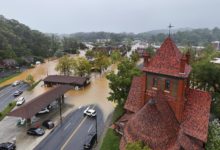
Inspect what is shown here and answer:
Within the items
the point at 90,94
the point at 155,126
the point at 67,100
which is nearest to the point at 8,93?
the point at 67,100

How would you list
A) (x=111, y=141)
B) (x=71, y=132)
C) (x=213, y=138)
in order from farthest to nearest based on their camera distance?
(x=71, y=132)
(x=111, y=141)
(x=213, y=138)

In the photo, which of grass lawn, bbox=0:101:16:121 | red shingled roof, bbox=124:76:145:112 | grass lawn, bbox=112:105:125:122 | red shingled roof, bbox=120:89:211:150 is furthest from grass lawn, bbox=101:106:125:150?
grass lawn, bbox=0:101:16:121

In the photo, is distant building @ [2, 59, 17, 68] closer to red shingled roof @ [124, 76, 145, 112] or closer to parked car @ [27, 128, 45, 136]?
parked car @ [27, 128, 45, 136]

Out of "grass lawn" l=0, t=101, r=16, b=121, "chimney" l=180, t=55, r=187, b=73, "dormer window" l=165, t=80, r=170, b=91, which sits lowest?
"grass lawn" l=0, t=101, r=16, b=121

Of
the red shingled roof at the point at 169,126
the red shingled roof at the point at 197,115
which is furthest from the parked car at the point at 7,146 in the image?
the red shingled roof at the point at 197,115

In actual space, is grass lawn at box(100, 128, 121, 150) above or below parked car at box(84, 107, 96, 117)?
below

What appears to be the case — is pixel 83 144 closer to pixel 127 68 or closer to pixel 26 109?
pixel 26 109

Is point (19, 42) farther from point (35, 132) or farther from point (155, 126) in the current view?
point (155, 126)
